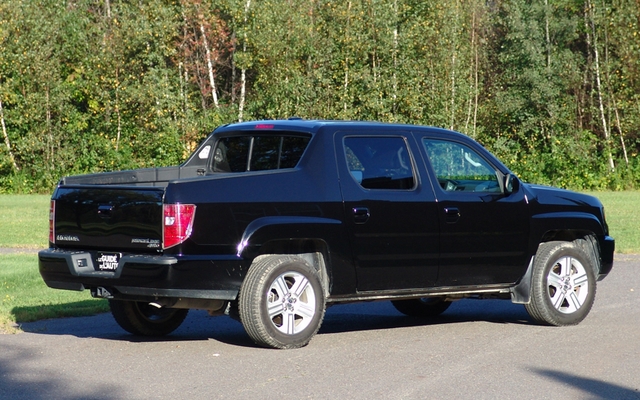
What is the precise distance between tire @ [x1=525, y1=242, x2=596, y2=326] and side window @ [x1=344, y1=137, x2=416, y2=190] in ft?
5.29

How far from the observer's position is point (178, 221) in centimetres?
778

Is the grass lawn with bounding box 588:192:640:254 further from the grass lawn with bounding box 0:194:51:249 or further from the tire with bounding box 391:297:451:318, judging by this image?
the grass lawn with bounding box 0:194:51:249

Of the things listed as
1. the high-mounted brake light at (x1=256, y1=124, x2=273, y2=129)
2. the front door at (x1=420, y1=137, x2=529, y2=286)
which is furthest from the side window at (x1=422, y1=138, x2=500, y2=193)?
the high-mounted brake light at (x1=256, y1=124, x2=273, y2=129)

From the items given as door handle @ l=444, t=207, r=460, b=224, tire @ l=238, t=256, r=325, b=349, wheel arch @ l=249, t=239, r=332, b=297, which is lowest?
tire @ l=238, t=256, r=325, b=349

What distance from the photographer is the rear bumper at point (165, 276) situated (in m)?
7.79

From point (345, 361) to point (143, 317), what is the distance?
2.19 meters

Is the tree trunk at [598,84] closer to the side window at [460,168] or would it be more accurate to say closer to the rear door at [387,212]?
the side window at [460,168]

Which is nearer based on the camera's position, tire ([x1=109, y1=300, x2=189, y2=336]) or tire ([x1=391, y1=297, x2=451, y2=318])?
tire ([x1=109, y1=300, x2=189, y2=336])

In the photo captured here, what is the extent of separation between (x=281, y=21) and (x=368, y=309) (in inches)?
1211

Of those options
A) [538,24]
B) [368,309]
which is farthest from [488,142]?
[368,309]

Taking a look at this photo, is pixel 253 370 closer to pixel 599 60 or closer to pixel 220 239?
pixel 220 239

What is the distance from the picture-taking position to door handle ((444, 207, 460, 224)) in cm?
920

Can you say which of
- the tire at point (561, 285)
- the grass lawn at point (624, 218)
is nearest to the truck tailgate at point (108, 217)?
the tire at point (561, 285)

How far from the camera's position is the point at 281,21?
40938mm
